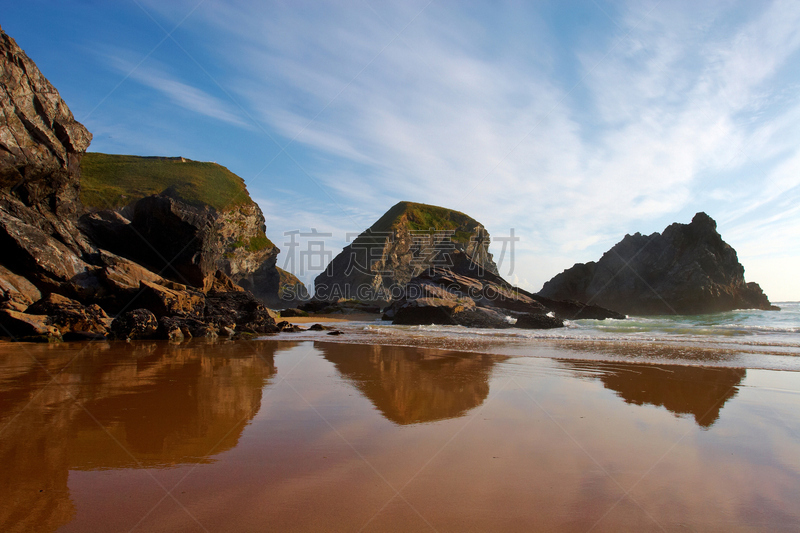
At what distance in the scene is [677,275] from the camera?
4644cm

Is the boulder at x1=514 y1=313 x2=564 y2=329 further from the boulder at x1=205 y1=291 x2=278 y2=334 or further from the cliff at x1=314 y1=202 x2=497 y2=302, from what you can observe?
the cliff at x1=314 y1=202 x2=497 y2=302

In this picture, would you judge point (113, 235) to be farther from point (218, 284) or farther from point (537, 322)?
point (537, 322)

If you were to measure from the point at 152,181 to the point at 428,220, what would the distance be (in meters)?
60.5

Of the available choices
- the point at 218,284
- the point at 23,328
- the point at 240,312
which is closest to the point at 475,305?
the point at 240,312

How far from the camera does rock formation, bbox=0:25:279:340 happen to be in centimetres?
1209

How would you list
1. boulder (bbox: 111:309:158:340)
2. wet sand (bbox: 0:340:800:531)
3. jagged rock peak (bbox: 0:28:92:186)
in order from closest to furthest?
wet sand (bbox: 0:340:800:531) → boulder (bbox: 111:309:158:340) → jagged rock peak (bbox: 0:28:92:186)

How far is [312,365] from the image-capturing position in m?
8.02

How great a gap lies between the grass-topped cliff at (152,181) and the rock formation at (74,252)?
49707 mm

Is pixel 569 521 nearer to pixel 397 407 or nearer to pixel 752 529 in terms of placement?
pixel 752 529

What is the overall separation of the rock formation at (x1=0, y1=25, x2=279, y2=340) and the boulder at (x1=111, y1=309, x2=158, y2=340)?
0.03m

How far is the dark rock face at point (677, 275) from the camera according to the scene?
45.1 metres

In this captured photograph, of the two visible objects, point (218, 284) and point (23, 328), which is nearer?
point (23, 328)

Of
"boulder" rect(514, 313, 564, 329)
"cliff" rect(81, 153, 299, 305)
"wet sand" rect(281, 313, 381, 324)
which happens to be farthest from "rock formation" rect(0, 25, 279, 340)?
"cliff" rect(81, 153, 299, 305)

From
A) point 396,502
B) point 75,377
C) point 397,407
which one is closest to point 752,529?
point 396,502
